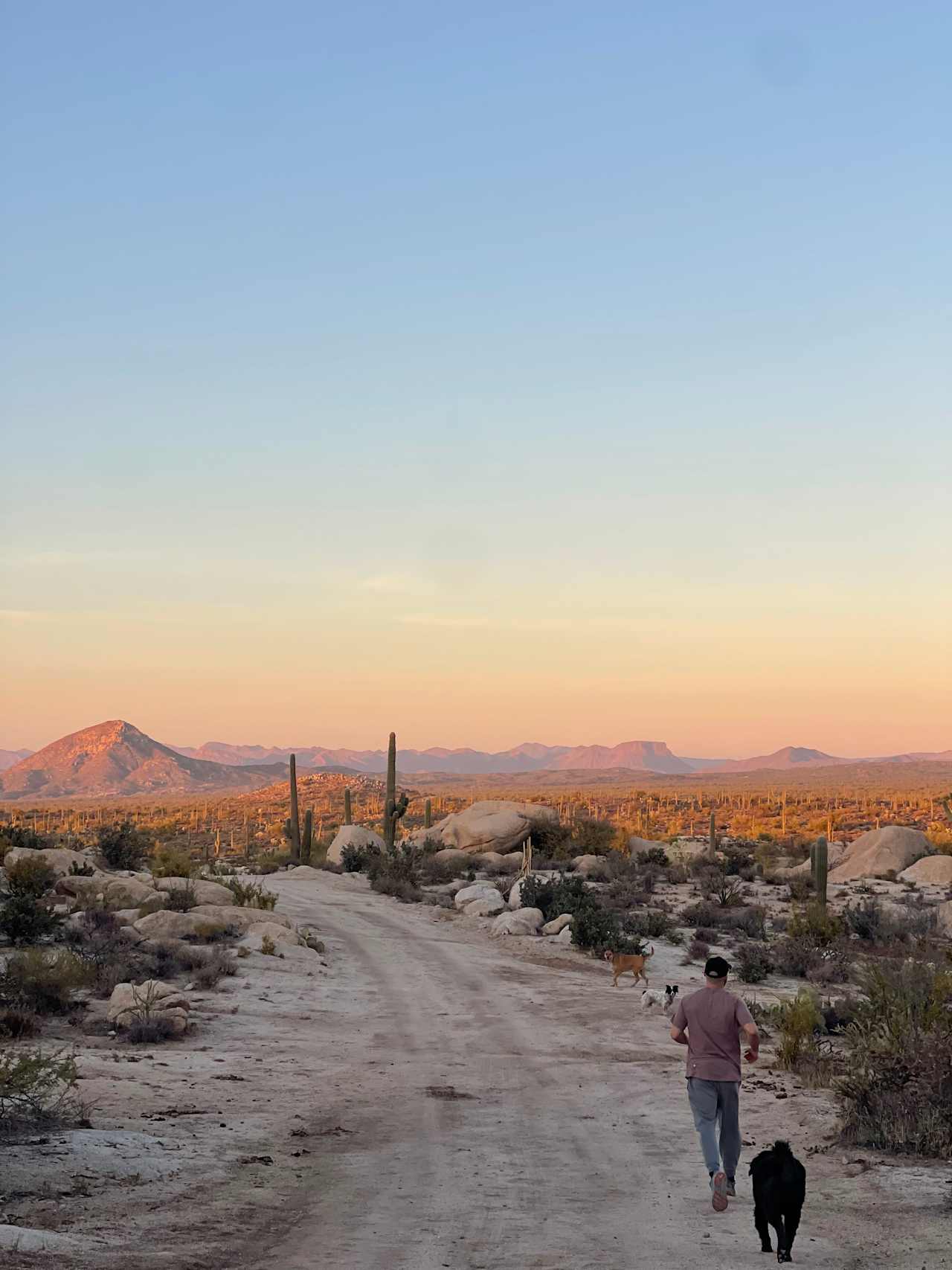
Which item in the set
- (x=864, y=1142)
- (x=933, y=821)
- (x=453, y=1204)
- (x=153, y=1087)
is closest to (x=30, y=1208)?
(x=453, y=1204)

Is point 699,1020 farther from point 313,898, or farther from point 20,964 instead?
point 313,898

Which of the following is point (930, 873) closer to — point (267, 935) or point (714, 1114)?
point (267, 935)

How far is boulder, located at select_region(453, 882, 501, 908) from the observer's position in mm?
32125

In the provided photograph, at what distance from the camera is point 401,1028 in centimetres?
1694

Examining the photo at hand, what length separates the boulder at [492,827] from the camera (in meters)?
45.8

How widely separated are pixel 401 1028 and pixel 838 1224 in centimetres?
952

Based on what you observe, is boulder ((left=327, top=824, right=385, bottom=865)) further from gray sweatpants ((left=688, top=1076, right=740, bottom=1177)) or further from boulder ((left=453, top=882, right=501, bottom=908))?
gray sweatpants ((left=688, top=1076, right=740, bottom=1177))

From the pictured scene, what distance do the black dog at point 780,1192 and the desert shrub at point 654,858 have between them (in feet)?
111

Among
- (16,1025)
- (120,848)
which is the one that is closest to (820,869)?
(120,848)

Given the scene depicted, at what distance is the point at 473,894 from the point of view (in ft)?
108

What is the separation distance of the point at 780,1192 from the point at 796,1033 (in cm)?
722

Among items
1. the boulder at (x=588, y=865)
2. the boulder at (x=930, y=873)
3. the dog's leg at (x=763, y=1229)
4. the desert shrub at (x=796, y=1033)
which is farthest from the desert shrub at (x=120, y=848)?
the dog's leg at (x=763, y=1229)

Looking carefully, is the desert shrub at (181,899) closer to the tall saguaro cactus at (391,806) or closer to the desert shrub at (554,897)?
the desert shrub at (554,897)

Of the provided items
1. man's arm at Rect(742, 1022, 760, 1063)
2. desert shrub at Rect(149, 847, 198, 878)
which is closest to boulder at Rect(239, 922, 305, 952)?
desert shrub at Rect(149, 847, 198, 878)
